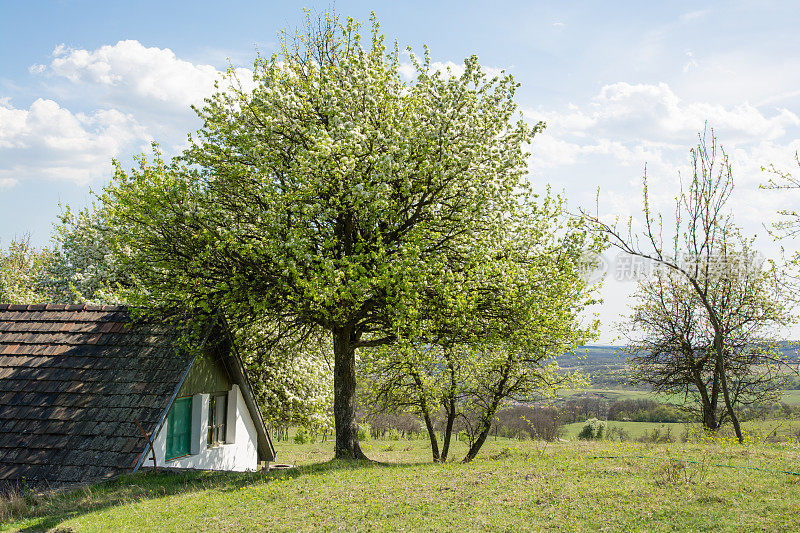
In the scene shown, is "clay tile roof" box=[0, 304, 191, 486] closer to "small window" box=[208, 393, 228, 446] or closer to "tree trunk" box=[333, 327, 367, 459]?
"small window" box=[208, 393, 228, 446]

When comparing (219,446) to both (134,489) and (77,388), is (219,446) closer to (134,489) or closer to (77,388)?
(77,388)

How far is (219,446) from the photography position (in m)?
16.2

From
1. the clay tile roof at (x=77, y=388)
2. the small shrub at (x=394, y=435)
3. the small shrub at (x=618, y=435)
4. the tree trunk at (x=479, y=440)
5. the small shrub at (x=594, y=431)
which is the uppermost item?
the clay tile roof at (x=77, y=388)

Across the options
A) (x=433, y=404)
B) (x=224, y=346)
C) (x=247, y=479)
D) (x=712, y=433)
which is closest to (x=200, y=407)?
(x=224, y=346)

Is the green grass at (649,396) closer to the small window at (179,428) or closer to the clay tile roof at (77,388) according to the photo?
the small window at (179,428)

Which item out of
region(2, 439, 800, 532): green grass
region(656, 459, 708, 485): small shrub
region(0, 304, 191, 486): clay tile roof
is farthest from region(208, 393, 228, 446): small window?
region(656, 459, 708, 485): small shrub

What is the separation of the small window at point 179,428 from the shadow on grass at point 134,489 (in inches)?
50.1

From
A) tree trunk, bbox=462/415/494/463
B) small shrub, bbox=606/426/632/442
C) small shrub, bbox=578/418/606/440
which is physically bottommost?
small shrub, bbox=578/418/606/440

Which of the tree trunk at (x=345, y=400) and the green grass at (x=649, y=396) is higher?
the tree trunk at (x=345, y=400)

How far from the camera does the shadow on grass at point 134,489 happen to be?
31.5 ft

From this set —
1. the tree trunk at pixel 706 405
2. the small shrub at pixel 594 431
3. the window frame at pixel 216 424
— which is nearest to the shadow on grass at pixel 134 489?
the window frame at pixel 216 424

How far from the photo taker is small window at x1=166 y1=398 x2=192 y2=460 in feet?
46.1

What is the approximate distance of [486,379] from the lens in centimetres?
2491

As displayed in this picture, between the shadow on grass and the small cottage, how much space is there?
48 cm
